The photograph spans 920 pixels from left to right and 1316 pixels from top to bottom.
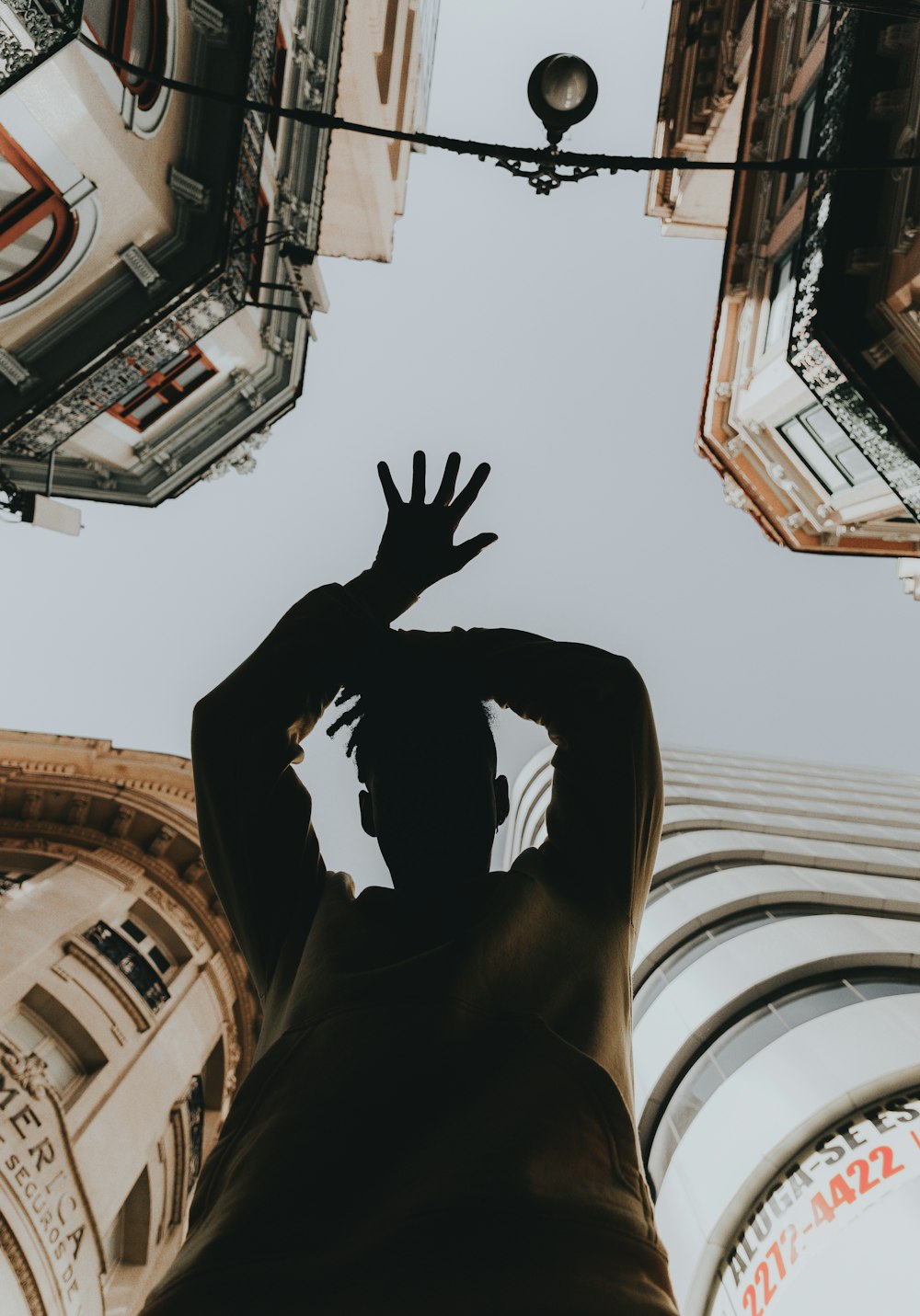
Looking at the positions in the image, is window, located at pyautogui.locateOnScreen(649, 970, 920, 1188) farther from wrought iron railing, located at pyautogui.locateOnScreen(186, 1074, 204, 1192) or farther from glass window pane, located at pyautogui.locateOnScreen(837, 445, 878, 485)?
glass window pane, located at pyautogui.locateOnScreen(837, 445, 878, 485)

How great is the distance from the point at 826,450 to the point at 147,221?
12.6 metres

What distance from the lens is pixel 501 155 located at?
245 inches

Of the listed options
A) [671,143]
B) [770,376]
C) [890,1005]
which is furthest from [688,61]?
[890,1005]

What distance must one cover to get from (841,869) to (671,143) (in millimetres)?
21041

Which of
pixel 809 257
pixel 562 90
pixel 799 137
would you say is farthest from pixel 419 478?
pixel 799 137

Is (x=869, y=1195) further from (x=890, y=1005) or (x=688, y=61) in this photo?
(x=688, y=61)

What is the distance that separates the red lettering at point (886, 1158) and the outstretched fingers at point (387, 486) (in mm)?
9352

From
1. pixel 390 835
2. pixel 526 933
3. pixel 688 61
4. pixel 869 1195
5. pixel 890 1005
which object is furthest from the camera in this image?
pixel 688 61

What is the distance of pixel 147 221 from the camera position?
11445 millimetres

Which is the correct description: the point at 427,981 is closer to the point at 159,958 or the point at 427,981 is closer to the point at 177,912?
the point at 159,958

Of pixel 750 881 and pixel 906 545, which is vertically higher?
pixel 906 545

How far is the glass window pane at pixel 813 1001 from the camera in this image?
1151 cm

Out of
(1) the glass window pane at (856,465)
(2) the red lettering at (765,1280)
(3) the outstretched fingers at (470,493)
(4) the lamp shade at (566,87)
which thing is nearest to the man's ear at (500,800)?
(3) the outstretched fingers at (470,493)

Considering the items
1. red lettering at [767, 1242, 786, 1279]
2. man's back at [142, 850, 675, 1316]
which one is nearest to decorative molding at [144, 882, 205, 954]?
red lettering at [767, 1242, 786, 1279]
